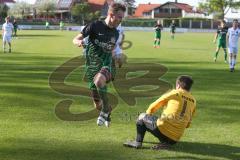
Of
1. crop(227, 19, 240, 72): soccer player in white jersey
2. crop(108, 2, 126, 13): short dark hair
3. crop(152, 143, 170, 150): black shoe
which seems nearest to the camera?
crop(152, 143, 170, 150): black shoe

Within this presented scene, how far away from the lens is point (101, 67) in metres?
9.02

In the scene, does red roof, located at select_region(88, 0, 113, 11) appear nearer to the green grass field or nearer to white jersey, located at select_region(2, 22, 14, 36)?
white jersey, located at select_region(2, 22, 14, 36)

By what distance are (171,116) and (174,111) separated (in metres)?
0.09

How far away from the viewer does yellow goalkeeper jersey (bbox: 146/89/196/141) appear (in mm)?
7547

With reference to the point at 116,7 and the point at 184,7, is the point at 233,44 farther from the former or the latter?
the point at 184,7

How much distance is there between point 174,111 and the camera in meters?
7.55

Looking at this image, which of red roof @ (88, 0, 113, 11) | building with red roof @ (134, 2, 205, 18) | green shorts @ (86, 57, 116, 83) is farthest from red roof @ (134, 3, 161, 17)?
green shorts @ (86, 57, 116, 83)

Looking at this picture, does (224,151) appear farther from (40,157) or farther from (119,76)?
(119,76)

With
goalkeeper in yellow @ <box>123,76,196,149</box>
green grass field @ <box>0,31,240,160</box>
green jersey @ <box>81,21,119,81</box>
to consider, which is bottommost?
green grass field @ <box>0,31,240,160</box>

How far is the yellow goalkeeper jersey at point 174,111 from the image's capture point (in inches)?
297

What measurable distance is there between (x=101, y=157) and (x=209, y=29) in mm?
91784

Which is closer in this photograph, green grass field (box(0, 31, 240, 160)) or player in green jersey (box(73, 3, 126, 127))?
green grass field (box(0, 31, 240, 160))

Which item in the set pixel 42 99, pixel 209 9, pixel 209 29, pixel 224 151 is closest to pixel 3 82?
pixel 42 99

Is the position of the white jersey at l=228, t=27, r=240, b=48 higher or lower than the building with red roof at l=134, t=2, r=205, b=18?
lower
